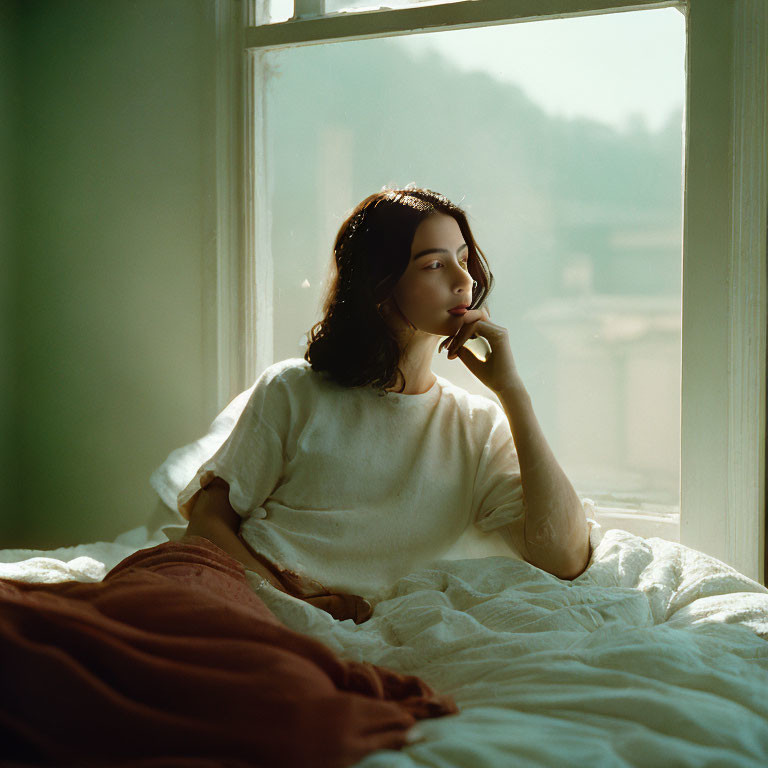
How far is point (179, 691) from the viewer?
31.4 inches

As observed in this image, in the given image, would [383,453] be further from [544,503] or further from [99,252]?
[99,252]

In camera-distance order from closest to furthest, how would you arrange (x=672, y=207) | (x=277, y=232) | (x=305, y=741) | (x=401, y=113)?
(x=305, y=741) < (x=672, y=207) < (x=401, y=113) < (x=277, y=232)

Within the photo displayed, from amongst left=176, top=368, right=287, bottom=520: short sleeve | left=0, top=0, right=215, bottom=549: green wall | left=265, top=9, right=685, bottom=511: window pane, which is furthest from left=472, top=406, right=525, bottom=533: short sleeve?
left=0, top=0, right=215, bottom=549: green wall

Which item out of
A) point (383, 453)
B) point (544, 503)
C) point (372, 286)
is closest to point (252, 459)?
point (383, 453)

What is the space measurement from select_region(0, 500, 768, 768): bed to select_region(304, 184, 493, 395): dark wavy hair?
0.39 m

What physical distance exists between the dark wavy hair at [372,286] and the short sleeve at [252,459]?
0.13 m

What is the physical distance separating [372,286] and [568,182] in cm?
73

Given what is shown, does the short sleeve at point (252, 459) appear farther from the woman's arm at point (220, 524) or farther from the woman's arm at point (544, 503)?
the woman's arm at point (544, 503)

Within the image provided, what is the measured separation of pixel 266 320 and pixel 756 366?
129cm

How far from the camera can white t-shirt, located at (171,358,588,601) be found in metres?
1.44

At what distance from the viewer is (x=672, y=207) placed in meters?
1.89

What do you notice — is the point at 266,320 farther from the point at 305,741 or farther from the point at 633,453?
the point at 305,741

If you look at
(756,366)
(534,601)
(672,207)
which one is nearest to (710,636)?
(534,601)

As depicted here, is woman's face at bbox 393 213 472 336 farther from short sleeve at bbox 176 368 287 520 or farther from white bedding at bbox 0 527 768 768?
white bedding at bbox 0 527 768 768
